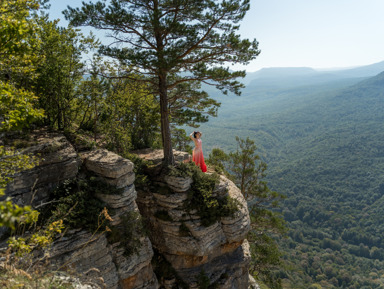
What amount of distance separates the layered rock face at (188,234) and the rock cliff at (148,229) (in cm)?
4

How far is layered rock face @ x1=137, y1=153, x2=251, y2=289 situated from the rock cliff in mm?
39

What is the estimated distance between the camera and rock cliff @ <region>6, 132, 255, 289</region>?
7047 mm

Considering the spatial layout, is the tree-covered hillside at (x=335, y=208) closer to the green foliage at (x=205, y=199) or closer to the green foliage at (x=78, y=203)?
the green foliage at (x=205, y=199)

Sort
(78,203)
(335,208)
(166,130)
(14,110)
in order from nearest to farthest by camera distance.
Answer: (14,110) < (78,203) < (166,130) < (335,208)

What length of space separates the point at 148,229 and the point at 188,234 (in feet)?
6.30

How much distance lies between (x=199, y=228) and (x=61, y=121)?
7.82 meters

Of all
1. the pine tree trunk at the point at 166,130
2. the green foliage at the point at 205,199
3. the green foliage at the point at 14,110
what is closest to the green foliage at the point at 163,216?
the green foliage at the point at 205,199

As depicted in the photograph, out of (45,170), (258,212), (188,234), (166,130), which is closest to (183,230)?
(188,234)

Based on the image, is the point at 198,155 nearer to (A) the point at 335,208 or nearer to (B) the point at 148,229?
(B) the point at 148,229

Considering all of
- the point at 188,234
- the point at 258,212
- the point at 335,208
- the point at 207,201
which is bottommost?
the point at 335,208

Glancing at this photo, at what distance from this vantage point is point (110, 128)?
1038cm

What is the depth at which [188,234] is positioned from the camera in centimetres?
970

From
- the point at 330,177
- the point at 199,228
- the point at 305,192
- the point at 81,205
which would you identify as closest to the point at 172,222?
the point at 199,228

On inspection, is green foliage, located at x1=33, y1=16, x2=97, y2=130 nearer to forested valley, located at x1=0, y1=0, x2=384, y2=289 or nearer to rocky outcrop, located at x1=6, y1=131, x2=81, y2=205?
forested valley, located at x1=0, y1=0, x2=384, y2=289
